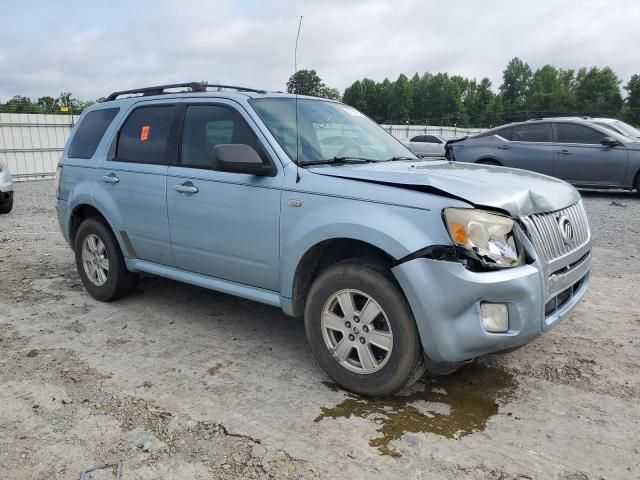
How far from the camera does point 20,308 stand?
4.94m

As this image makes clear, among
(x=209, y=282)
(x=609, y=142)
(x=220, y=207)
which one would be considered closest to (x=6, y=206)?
(x=209, y=282)

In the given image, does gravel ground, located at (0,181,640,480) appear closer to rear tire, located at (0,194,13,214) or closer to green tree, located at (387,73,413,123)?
rear tire, located at (0,194,13,214)

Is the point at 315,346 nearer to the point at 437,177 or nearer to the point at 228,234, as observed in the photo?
the point at 228,234

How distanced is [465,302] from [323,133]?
1829 mm

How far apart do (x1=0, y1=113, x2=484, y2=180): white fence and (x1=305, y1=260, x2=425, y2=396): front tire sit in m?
18.0

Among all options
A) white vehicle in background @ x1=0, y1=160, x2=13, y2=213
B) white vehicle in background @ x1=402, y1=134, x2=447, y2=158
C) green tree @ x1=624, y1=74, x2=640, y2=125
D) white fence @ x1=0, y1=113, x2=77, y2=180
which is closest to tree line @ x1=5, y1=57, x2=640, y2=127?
green tree @ x1=624, y1=74, x2=640, y2=125

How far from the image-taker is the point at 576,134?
35.5 feet

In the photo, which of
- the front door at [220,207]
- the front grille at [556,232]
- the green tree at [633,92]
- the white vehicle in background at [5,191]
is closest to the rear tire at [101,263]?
the front door at [220,207]

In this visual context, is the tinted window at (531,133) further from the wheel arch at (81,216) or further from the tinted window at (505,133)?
the wheel arch at (81,216)

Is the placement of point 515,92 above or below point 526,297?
above

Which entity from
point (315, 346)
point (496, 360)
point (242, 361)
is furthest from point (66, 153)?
point (496, 360)

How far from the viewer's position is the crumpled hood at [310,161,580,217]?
292 cm

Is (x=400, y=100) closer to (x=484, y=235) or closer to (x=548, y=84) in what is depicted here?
(x=548, y=84)

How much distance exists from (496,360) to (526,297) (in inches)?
42.8
